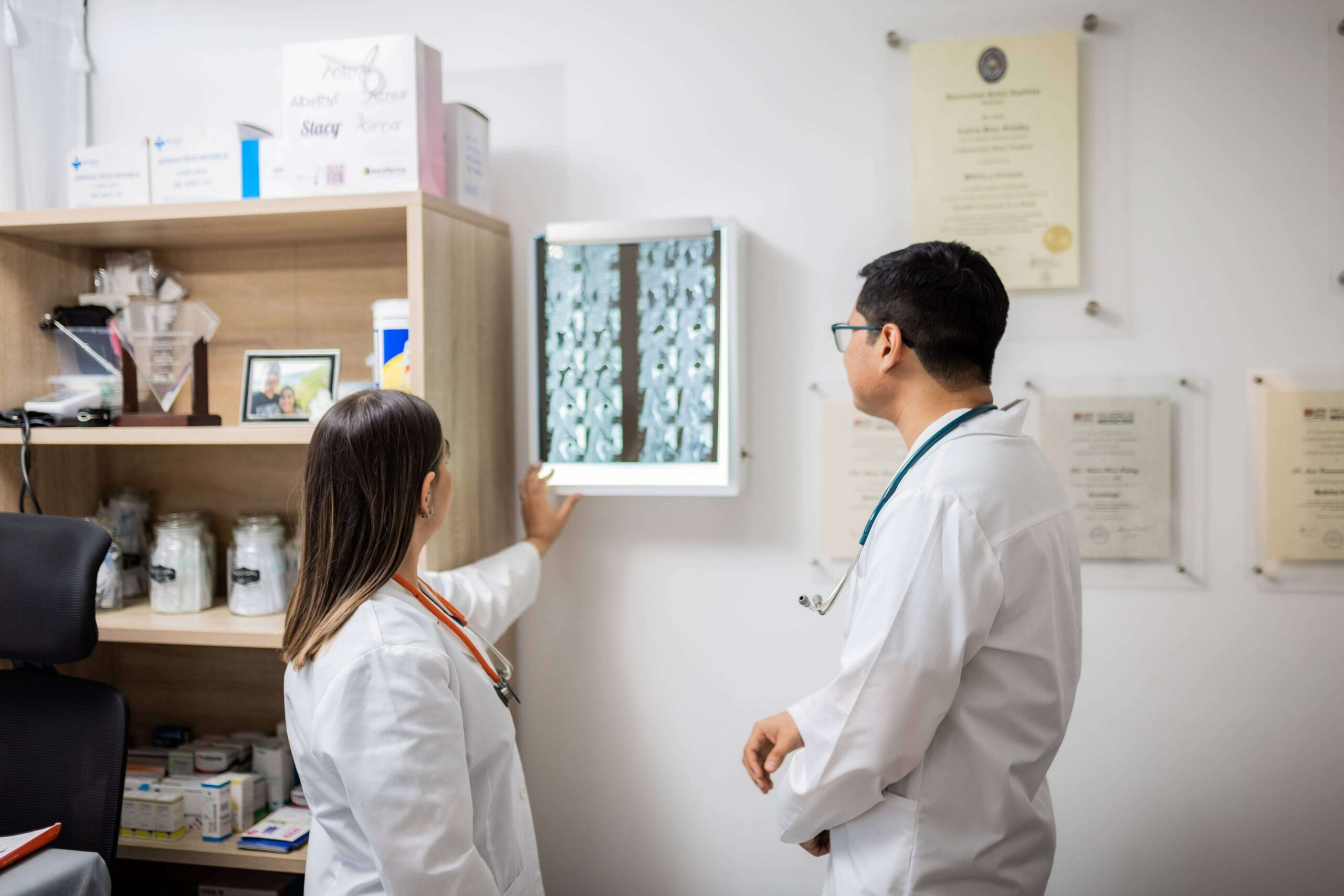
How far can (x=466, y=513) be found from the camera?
1825mm

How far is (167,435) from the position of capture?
71.6 inches

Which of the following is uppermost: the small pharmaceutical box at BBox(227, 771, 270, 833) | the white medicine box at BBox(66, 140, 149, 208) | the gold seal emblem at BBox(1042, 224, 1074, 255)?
the white medicine box at BBox(66, 140, 149, 208)

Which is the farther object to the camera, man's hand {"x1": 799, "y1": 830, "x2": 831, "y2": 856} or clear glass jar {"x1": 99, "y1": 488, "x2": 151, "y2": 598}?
clear glass jar {"x1": 99, "y1": 488, "x2": 151, "y2": 598}

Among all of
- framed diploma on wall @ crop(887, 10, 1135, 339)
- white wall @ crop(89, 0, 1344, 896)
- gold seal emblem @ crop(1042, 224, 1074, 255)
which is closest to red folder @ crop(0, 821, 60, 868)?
white wall @ crop(89, 0, 1344, 896)

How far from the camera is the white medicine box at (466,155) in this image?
1.82 m

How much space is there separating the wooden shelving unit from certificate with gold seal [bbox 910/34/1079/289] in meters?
0.91

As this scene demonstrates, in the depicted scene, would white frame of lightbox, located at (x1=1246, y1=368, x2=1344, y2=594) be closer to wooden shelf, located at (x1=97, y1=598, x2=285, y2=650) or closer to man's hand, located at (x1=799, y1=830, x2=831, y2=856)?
man's hand, located at (x1=799, y1=830, x2=831, y2=856)

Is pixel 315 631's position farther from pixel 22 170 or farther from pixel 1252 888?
pixel 1252 888

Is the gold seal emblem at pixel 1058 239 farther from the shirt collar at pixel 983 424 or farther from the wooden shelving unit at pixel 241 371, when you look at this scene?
the wooden shelving unit at pixel 241 371

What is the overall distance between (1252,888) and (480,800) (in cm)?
150

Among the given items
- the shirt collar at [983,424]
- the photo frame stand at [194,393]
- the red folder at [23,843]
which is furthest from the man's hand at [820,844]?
the photo frame stand at [194,393]

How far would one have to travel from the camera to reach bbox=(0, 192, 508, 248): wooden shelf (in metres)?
1.72

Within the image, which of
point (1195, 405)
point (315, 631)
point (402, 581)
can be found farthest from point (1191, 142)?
point (315, 631)

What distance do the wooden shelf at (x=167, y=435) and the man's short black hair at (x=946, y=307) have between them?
1.09 meters
